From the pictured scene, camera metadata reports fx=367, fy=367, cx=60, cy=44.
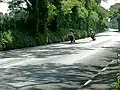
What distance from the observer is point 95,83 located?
1320 cm

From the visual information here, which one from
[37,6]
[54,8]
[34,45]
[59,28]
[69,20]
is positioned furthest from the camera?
[69,20]

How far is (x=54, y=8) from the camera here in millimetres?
49750

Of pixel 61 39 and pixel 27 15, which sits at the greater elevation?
pixel 27 15

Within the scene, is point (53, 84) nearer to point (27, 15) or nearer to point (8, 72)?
point (8, 72)

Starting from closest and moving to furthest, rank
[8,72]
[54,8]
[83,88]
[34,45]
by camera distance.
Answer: [83,88], [8,72], [34,45], [54,8]

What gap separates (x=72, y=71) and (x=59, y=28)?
36.6m

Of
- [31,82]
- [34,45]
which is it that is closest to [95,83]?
[31,82]

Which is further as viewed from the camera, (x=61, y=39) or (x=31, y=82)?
(x=61, y=39)

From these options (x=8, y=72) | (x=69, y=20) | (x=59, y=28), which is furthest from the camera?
(x=69, y=20)

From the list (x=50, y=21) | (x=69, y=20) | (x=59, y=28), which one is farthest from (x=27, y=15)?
(x=69, y=20)

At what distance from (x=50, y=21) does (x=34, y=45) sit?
11499mm

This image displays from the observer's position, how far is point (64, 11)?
5419cm

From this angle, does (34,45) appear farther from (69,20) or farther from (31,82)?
(31,82)

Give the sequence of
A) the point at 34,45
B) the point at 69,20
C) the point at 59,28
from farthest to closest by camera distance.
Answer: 1. the point at 69,20
2. the point at 59,28
3. the point at 34,45
